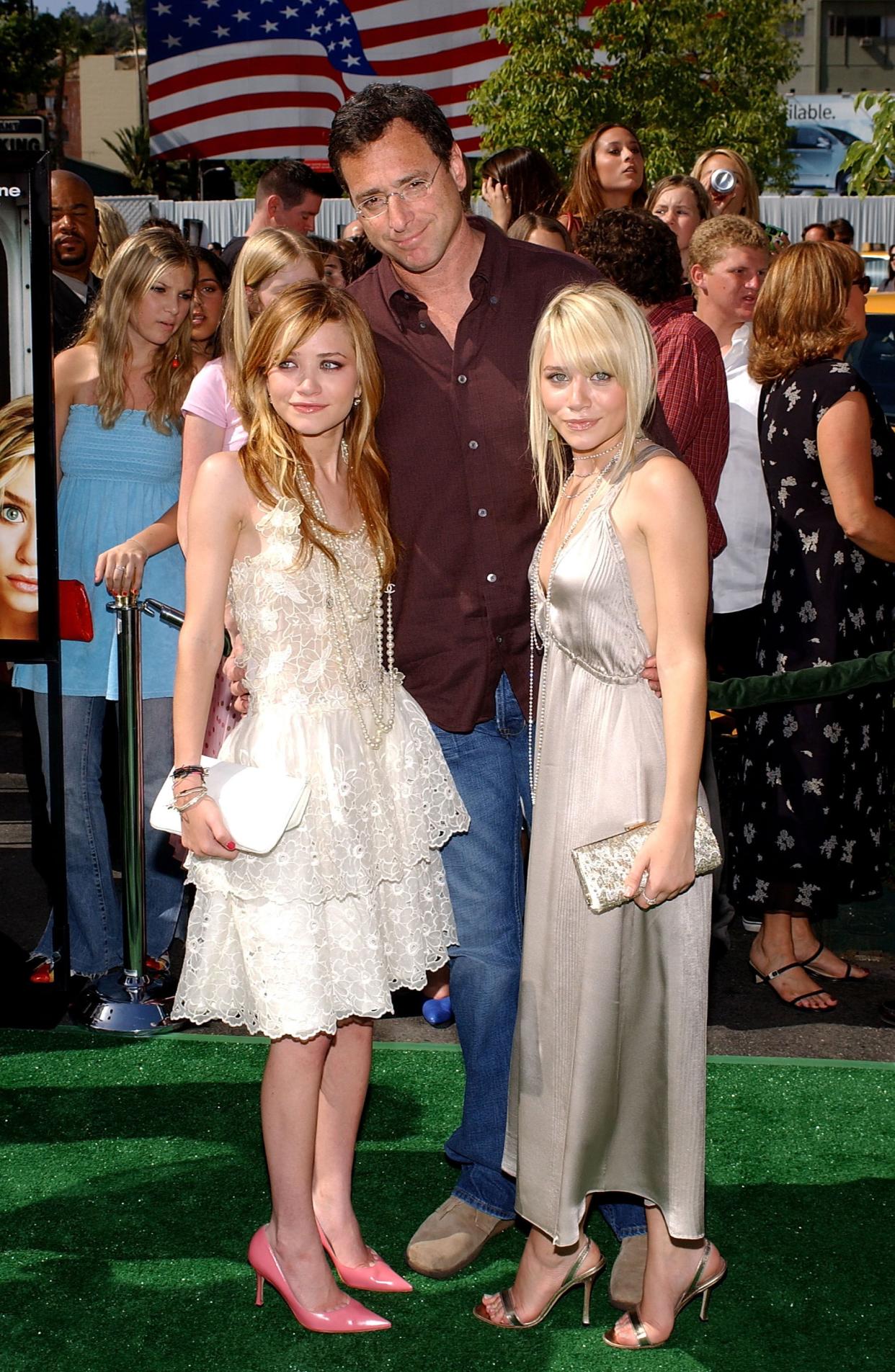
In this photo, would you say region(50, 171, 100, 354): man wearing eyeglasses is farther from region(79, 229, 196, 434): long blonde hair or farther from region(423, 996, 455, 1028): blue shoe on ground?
region(423, 996, 455, 1028): blue shoe on ground

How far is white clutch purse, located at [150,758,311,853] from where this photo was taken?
2.77 meters

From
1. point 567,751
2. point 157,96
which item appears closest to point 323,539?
point 567,751

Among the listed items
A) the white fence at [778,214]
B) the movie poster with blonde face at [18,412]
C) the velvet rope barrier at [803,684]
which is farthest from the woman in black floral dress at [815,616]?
the white fence at [778,214]

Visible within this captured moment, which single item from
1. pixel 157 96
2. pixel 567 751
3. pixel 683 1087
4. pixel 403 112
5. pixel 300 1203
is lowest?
pixel 300 1203

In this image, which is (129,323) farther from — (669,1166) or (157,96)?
(157,96)

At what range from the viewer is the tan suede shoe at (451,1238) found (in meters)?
3.28

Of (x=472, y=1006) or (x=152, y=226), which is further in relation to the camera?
(x=152, y=226)

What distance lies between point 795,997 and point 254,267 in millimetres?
2811

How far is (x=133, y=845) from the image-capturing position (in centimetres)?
464

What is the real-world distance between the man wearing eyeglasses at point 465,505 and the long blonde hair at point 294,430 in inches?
4.4

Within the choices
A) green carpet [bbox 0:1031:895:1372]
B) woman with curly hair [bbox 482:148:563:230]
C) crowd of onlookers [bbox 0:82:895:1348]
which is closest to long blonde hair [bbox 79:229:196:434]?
crowd of onlookers [bbox 0:82:895:1348]

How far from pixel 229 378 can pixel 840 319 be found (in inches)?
73.4

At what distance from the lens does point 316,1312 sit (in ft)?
9.98

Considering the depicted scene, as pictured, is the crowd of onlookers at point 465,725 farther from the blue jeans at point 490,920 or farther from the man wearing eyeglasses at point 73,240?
the man wearing eyeglasses at point 73,240
